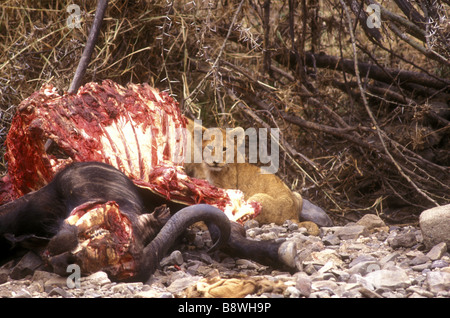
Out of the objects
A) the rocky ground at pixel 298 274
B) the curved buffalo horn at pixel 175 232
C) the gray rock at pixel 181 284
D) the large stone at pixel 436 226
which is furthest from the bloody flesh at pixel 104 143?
the large stone at pixel 436 226

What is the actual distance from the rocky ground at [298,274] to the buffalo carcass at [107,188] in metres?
0.10

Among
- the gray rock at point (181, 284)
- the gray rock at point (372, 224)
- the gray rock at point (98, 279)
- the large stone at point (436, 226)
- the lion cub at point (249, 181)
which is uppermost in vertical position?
the lion cub at point (249, 181)

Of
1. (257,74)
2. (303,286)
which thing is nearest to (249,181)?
(257,74)

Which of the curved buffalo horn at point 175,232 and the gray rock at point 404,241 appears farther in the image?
the gray rock at point 404,241

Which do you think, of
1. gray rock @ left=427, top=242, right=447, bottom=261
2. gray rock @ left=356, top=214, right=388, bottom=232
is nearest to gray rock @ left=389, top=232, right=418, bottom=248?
gray rock @ left=427, top=242, right=447, bottom=261

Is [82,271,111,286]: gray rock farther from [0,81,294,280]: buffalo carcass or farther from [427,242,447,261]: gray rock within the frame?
[427,242,447,261]: gray rock

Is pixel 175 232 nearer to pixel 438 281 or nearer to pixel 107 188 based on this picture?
pixel 107 188

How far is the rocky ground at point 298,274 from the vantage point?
7.77 ft

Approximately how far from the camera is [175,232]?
110 inches

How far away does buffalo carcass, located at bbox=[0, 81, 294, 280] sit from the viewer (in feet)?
8.38

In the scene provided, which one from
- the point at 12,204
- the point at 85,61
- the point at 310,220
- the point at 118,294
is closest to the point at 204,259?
the point at 118,294

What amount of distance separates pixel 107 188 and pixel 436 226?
1.74 m

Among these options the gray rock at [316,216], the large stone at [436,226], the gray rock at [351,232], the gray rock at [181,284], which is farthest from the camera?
the gray rock at [316,216]

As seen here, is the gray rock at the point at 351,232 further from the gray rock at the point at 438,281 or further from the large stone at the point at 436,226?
the gray rock at the point at 438,281
